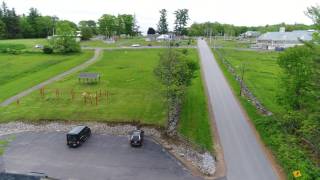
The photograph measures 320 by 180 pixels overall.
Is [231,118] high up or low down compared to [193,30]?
down

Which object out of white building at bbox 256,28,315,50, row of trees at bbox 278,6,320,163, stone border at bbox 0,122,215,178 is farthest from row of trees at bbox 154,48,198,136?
white building at bbox 256,28,315,50

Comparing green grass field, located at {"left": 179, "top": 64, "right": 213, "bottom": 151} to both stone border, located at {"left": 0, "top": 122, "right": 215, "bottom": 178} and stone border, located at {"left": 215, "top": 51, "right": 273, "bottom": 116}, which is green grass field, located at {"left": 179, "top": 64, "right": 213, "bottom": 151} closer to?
stone border, located at {"left": 0, "top": 122, "right": 215, "bottom": 178}

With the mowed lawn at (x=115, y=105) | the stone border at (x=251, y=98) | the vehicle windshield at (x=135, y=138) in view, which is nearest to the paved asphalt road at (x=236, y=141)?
the mowed lawn at (x=115, y=105)

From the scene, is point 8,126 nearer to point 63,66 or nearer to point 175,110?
point 175,110

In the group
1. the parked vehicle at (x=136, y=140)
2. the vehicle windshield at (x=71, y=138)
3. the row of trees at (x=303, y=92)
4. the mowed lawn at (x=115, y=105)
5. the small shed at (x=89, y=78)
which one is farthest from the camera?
the small shed at (x=89, y=78)

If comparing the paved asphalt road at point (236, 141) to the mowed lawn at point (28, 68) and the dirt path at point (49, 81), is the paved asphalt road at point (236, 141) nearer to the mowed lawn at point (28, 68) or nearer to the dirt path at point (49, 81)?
the dirt path at point (49, 81)

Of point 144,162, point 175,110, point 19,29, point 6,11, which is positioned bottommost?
point 144,162

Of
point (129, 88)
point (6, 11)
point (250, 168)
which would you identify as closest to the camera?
point (250, 168)

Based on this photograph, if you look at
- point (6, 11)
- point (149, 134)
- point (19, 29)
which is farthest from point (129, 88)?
point (6, 11)
